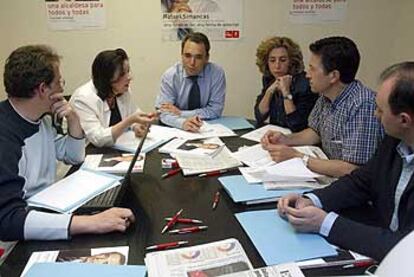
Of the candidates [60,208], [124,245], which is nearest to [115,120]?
[60,208]

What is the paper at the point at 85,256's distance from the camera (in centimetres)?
115

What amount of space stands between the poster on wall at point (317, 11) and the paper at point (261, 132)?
1.43m

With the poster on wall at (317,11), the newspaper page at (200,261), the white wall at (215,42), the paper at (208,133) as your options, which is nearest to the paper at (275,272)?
the newspaper page at (200,261)

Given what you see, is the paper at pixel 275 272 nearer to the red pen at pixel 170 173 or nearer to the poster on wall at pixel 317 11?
the red pen at pixel 170 173

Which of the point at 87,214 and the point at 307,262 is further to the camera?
the point at 87,214

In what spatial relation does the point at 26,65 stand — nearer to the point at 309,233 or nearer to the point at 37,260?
the point at 37,260

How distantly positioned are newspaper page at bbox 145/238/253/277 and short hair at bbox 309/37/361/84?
3.43 feet

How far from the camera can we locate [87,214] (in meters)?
1.38

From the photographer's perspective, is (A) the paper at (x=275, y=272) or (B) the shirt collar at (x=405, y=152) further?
(B) the shirt collar at (x=405, y=152)

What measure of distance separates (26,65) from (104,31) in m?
1.99

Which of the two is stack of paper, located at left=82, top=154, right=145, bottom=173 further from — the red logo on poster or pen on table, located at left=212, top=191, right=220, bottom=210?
the red logo on poster

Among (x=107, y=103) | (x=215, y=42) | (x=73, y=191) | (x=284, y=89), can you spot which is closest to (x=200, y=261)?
(x=73, y=191)

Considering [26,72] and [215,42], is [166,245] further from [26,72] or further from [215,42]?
[215,42]

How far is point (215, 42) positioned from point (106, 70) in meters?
1.43
